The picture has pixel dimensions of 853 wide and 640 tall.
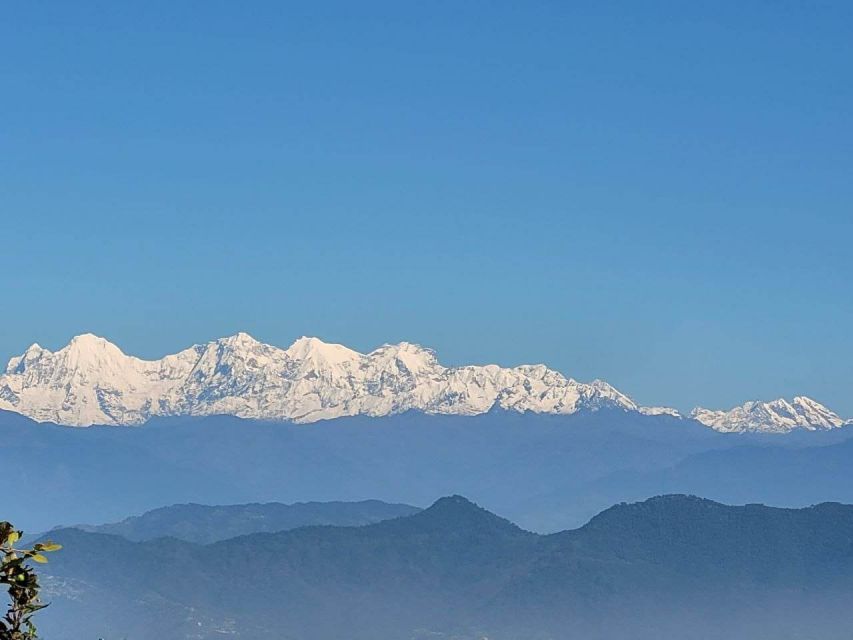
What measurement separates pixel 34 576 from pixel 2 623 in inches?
45.5

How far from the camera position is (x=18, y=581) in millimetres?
34906

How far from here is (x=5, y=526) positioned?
34.2 m

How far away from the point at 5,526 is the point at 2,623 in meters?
2.89

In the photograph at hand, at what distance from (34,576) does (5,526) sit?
2415 millimetres

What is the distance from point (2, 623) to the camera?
35.9 metres

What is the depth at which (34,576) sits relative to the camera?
119 ft

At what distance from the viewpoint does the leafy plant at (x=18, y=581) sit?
34.3 metres

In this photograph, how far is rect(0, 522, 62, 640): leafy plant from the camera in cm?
3434
